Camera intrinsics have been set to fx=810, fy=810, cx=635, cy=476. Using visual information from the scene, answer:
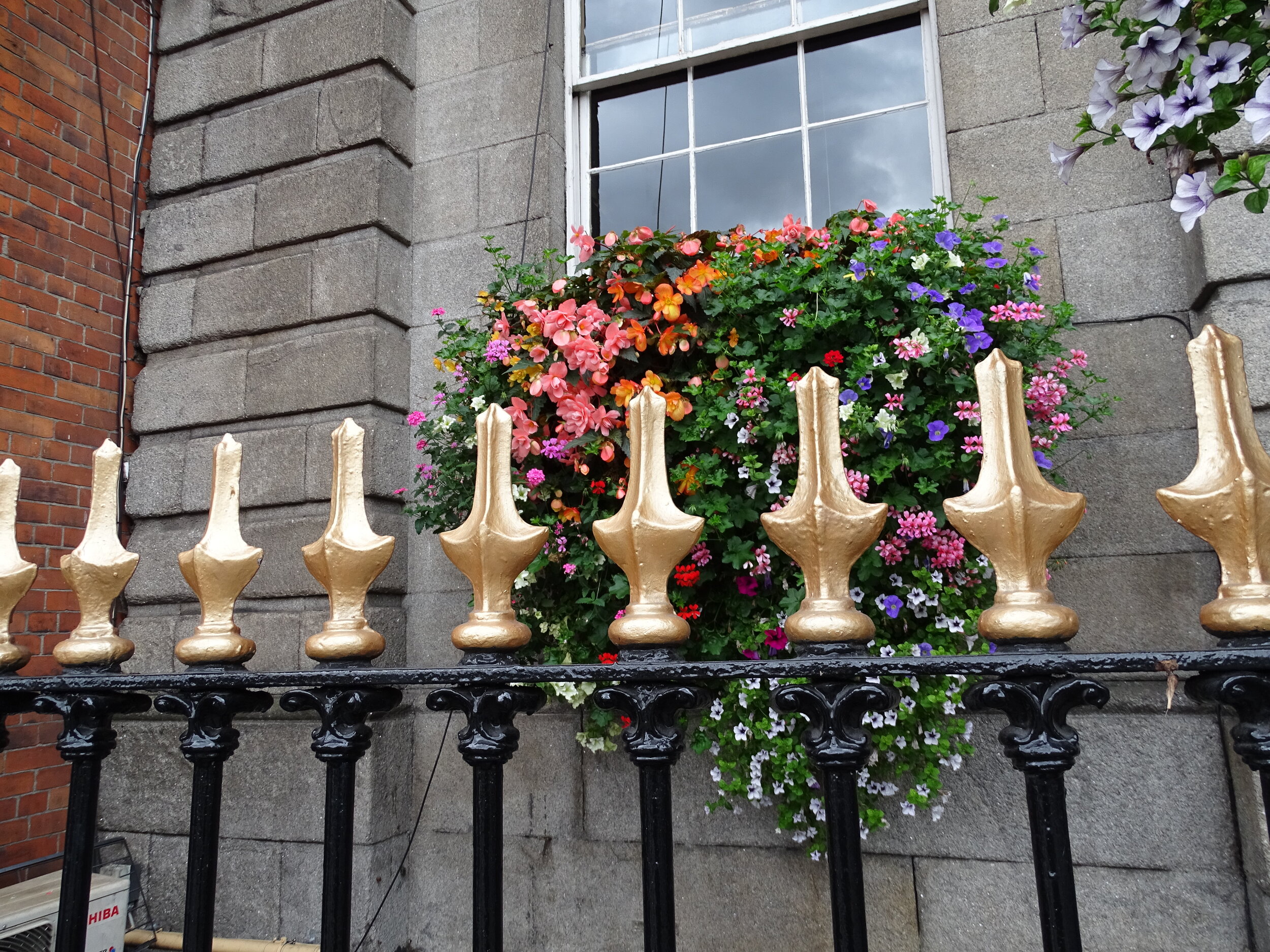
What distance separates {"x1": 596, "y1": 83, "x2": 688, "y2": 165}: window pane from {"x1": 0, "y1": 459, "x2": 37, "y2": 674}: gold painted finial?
325 cm

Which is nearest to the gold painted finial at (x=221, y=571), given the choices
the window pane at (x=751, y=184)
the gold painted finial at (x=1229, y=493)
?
the gold painted finial at (x=1229, y=493)

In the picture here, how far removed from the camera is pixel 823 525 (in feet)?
3.16

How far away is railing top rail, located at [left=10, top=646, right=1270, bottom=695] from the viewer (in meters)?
0.85

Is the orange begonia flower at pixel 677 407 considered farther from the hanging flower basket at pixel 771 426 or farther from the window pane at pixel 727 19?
the window pane at pixel 727 19

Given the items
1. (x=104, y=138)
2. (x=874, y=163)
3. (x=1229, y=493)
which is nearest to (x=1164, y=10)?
(x=1229, y=493)

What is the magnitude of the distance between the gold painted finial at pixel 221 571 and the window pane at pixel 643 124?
10.6 feet

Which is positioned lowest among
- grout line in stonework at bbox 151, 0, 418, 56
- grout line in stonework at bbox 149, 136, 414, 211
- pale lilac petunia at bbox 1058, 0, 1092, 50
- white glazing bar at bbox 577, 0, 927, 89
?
pale lilac petunia at bbox 1058, 0, 1092, 50

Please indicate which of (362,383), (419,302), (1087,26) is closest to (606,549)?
(1087,26)

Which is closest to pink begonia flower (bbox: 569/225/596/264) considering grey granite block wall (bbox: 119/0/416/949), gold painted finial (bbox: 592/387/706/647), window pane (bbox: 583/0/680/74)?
grey granite block wall (bbox: 119/0/416/949)

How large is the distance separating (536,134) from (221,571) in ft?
10.1

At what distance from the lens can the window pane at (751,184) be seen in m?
3.71

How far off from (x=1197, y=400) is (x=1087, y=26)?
702mm

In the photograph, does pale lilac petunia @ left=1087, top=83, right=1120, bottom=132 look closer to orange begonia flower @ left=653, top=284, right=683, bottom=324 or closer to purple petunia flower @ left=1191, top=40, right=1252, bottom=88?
purple petunia flower @ left=1191, top=40, right=1252, bottom=88

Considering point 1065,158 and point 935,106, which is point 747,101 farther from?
point 1065,158
